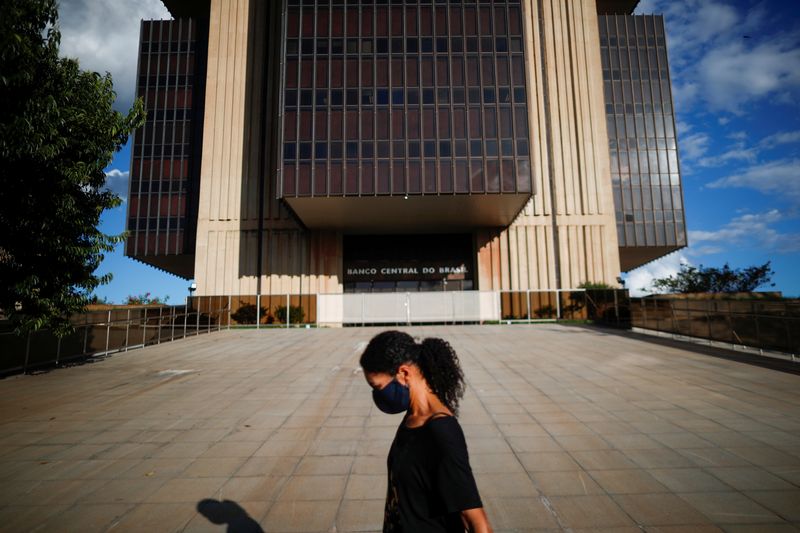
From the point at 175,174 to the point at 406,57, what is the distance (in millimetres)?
22216

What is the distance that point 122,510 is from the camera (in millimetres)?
3773

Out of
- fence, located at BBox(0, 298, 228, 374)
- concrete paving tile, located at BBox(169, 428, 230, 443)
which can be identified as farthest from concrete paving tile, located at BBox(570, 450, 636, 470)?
fence, located at BBox(0, 298, 228, 374)

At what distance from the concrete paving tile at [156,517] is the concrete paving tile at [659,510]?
4.12 meters

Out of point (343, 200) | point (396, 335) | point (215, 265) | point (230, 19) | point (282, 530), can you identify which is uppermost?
point (230, 19)

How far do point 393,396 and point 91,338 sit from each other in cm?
1454

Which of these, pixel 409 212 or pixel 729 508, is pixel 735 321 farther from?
pixel 409 212

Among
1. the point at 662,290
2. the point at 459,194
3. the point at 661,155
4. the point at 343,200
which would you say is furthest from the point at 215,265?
the point at 662,290

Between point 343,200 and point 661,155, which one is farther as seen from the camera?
point 661,155

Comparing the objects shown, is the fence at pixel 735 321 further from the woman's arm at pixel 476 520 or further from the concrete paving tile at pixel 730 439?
the woman's arm at pixel 476 520

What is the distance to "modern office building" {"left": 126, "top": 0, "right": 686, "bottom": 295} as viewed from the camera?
26172 mm

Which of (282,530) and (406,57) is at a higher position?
(406,57)

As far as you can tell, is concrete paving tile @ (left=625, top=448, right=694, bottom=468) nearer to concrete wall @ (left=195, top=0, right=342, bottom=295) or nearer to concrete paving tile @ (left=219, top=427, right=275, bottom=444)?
concrete paving tile @ (left=219, top=427, right=275, bottom=444)

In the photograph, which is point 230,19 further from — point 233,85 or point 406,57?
point 406,57

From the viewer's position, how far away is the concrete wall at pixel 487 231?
31.1 meters
